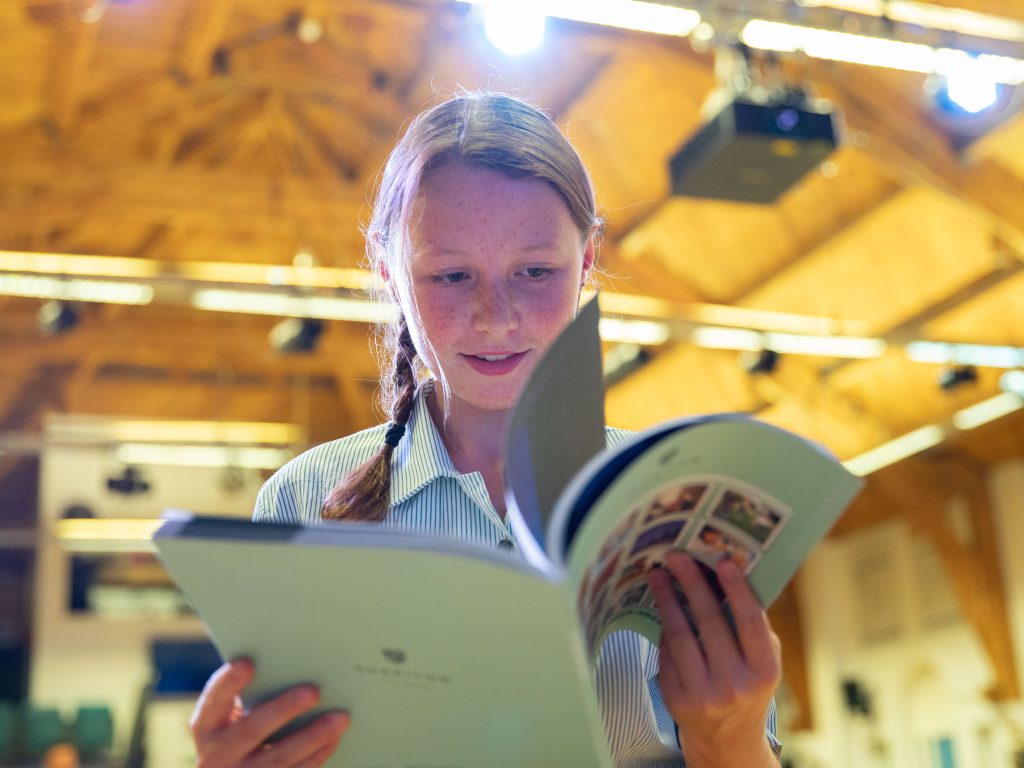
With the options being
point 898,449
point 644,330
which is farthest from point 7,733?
point 898,449

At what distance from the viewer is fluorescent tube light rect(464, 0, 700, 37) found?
539 centimetres

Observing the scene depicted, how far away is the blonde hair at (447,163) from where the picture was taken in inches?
58.2

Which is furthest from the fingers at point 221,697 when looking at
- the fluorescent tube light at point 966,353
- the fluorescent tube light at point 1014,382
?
the fluorescent tube light at point 1014,382

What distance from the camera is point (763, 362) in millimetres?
10797

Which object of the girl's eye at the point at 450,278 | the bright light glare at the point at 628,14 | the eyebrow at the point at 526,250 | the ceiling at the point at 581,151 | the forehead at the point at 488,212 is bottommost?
the girl's eye at the point at 450,278

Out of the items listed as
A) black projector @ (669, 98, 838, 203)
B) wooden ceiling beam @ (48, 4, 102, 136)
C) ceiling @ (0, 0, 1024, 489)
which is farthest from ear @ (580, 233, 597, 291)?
wooden ceiling beam @ (48, 4, 102, 136)

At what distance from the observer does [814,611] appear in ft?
54.1

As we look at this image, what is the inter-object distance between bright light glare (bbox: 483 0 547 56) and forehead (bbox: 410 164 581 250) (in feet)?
14.7

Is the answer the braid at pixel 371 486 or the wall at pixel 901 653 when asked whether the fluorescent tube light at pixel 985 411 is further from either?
the braid at pixel 371 486

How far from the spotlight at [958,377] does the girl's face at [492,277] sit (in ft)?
32.8

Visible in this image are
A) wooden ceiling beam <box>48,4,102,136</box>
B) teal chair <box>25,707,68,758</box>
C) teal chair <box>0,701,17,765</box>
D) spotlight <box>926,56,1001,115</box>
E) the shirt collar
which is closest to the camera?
the shirt collar

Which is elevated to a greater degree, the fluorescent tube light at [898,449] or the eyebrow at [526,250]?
the fluorescent tube light at [898,449]

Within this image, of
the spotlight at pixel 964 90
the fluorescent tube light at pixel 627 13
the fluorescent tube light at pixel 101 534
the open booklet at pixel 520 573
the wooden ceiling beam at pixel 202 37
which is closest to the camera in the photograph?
the open booklet at pixel 520 573

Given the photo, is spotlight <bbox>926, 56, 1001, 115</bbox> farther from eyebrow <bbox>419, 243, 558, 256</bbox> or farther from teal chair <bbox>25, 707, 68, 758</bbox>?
teal chair <bbox>25, 707, 68, 758</bbox>
